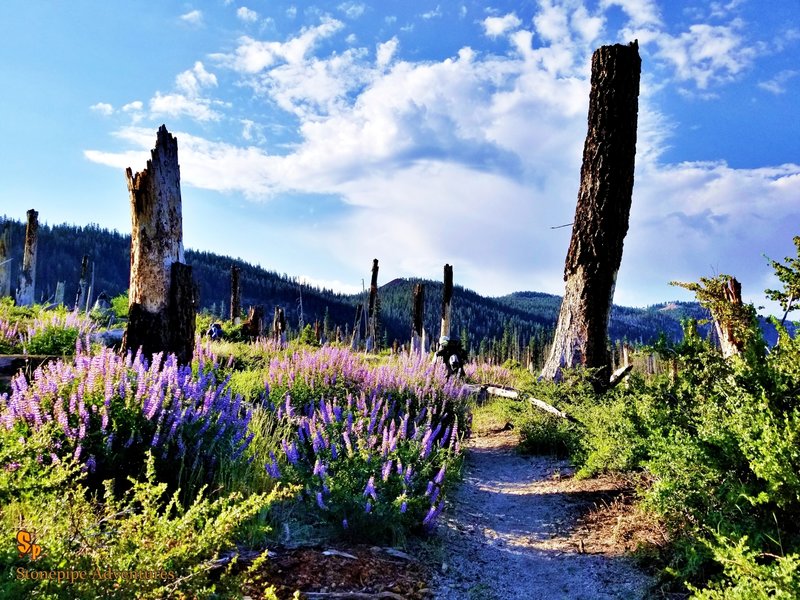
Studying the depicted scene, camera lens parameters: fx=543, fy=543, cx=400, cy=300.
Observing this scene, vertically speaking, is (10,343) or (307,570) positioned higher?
(10,343)

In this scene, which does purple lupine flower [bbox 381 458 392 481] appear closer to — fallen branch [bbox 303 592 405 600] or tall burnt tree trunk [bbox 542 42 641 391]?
fallen branch [bbox 303 592 405 600]

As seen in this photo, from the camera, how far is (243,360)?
473 inches

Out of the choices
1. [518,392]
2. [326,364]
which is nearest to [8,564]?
[326,364]

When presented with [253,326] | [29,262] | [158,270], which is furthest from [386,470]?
[29,262]

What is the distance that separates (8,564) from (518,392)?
30.3 ft

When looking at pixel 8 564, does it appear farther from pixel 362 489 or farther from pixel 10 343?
pixel 10 343

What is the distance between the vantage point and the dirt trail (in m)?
3.91

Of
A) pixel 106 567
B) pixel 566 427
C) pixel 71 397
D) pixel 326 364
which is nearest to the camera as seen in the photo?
pixel 106 567

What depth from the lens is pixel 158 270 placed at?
7285mm

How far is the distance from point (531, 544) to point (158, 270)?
5.67 m

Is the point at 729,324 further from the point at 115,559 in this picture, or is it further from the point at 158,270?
the point at 158,270

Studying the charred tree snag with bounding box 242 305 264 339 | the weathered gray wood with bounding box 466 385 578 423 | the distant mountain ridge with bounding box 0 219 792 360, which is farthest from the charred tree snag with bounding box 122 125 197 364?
the distant mountain ridge with bounding box 0 219 792 360

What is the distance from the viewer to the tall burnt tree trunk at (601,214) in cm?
1003

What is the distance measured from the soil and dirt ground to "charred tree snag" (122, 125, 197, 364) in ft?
14.0
